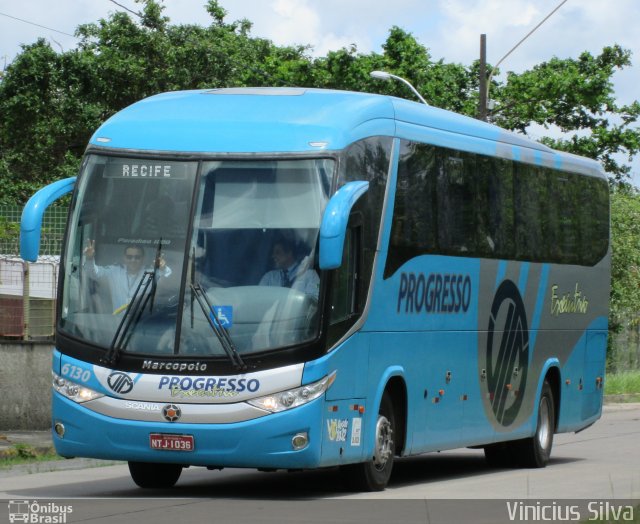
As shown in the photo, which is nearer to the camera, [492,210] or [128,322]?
[128,322]

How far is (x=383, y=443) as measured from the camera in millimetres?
14234

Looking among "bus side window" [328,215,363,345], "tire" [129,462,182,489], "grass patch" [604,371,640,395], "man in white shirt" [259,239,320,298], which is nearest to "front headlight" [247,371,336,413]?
"bus side window" [328,215,363,345]

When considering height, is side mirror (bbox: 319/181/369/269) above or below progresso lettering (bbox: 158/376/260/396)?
above

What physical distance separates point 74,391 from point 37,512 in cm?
165

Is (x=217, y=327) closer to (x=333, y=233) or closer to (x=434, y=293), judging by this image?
(x=333, y=233)

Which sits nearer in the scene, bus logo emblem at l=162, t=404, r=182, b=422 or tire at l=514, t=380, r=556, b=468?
bus logo emblem at l=162, t=404, r=182, b=422

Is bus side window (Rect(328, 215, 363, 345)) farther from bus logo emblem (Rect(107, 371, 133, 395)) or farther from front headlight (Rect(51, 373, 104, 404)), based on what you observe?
front headlight (Rect(51, 373, 104, 404))

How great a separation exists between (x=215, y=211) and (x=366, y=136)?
169 cm

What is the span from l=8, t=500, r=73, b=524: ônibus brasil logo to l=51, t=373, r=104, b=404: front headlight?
0.96 m

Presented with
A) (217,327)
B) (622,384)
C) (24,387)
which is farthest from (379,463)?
(622,384)

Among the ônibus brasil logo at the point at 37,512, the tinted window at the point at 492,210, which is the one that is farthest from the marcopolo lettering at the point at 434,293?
the ônibus brasil logo at the point at 37,512

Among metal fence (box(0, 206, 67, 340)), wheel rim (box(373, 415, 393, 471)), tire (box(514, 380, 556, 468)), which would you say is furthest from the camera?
metal fence (box(0, 206, 67, 340))

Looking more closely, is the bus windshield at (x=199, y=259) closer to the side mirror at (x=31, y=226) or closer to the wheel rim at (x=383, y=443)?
the side mirror at (x=31, y=226)

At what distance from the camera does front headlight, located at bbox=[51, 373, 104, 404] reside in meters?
13.0
